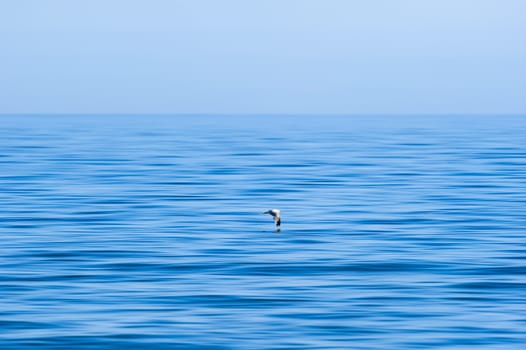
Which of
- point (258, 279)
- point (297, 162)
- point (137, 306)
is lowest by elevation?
point (137, 306)

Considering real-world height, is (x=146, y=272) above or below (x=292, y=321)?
above

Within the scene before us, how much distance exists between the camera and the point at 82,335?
481 inches

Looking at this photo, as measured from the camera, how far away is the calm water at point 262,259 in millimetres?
12466

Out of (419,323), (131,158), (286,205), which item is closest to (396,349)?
(419,323)

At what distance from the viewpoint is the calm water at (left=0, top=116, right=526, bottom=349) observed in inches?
491

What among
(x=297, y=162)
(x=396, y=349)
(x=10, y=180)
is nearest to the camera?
(x=396, y=349)

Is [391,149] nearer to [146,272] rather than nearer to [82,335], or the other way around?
[146,272]

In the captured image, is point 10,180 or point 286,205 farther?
point 10,180

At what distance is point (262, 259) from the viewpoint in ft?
56.3

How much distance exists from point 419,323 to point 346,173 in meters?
20.7

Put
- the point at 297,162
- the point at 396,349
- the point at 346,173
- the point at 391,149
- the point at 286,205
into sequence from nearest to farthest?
1. the point at 396,349
2. the point at 286,205
3. the point at 346,173
4. the point at 297,162
5. the point at 391,149

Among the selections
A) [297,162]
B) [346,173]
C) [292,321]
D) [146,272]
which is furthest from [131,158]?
[292,321]

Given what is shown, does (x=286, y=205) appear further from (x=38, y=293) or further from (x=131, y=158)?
(x=131, y=158)

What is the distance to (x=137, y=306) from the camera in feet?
44.4
